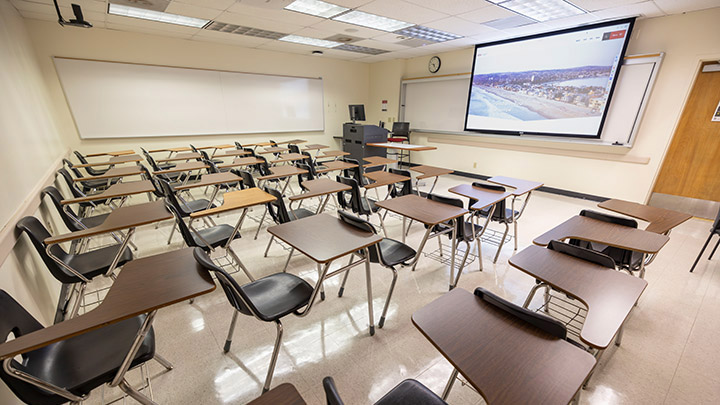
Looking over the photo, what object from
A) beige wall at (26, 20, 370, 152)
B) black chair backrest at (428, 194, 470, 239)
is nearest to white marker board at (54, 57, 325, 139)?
beige wall at (26, 20, 370, 152)

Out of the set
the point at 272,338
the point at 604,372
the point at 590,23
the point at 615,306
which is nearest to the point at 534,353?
the point at 615,306

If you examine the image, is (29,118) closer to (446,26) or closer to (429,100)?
(446,26)

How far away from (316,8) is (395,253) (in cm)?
364

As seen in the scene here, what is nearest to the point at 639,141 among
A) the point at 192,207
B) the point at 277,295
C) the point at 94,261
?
the point at 277,295

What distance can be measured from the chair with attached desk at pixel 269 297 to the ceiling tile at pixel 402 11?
3.60 meters

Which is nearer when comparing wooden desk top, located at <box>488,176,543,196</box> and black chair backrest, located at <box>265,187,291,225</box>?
black chair backrest, located at <box>265,187,291,225</box>

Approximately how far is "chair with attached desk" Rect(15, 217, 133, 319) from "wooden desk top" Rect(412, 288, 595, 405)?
2.20m

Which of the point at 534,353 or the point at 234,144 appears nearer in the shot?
the point at 534,353

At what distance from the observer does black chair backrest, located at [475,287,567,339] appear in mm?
988

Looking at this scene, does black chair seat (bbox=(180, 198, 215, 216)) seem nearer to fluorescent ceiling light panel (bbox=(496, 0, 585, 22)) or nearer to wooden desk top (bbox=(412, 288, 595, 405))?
wooden desk top (bbox=(412, 288, 595, 405))

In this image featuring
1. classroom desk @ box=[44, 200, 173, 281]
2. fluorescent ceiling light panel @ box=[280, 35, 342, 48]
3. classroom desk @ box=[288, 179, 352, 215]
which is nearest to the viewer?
classroom desk @ box=[44, 200, 173, 281]

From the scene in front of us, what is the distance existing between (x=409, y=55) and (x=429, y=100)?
1.23 metres

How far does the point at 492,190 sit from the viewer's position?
2887 millimetres

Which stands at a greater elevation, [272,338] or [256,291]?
[256,291]
